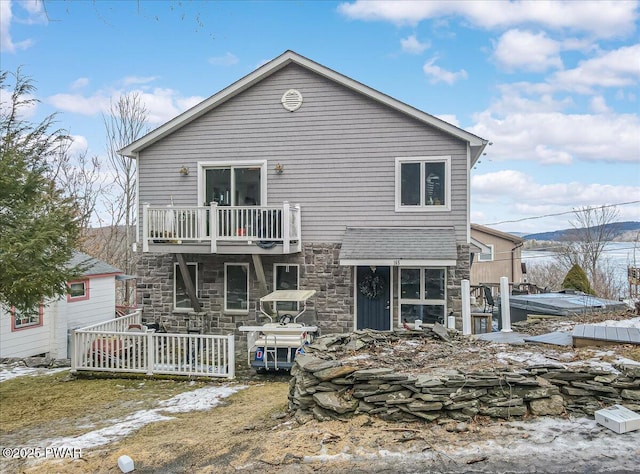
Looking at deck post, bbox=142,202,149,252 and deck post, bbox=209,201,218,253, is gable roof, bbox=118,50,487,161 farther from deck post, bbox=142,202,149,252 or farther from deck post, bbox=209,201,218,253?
deck post, bbox=209,201,218,253

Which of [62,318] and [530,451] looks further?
→ [62,318]

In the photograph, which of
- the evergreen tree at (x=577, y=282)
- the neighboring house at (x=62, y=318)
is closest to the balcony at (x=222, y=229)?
the neighboring house at (x=62, y=318)

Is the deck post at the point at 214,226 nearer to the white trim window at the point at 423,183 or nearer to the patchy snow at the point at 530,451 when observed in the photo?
the white trim window at the point at 423,183

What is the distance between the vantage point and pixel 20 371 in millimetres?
10266

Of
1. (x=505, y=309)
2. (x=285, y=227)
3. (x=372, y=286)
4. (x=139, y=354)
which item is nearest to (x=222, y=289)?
(x=285, y=227)

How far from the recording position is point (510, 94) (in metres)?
16.4

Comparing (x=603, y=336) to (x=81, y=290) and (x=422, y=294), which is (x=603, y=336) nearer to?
(x=422, y=294)

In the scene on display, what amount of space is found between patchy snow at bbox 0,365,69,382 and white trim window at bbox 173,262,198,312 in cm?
298

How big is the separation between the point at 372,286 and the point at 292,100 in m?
5.22

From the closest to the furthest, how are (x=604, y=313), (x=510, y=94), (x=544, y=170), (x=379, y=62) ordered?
(x=604, y=313), (x=379, y=62), (x=510, y=94), (x=544, y=170)

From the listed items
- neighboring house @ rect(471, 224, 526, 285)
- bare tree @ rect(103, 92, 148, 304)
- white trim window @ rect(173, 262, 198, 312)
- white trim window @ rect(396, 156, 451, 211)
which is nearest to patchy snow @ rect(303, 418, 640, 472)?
white trim window @ rect(396, 156, 451, 211)

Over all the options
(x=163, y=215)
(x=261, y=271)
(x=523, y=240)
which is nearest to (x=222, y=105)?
(x=163, y=215)

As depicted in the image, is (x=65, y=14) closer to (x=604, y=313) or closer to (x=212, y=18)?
(x=212, y=18)

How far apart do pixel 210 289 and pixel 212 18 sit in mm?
9408
